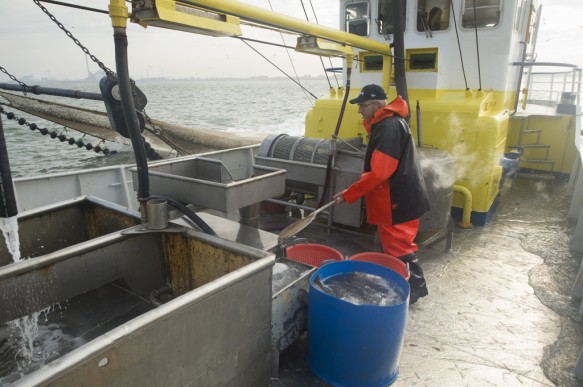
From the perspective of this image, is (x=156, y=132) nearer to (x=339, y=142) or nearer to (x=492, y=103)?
(x=339, y=142)

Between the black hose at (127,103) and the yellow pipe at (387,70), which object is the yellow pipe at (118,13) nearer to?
the black hose at (127,103)

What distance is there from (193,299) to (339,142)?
3.40 m

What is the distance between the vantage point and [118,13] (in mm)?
1853

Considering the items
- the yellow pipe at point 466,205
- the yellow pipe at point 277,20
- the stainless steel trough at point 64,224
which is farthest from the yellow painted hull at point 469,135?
the stainless steel trough at point 64,224

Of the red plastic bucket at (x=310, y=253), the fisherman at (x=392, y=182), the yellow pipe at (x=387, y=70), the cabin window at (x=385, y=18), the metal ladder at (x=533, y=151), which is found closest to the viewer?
the fisherman at (x=392, y=182)

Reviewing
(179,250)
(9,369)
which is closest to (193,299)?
(179,250)

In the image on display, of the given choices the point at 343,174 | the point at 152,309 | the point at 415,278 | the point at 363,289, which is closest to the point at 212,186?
the point at 152,309

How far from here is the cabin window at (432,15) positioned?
6.06 meters

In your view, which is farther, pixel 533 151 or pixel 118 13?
pixel 533 151

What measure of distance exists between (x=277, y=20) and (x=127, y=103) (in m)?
1.77

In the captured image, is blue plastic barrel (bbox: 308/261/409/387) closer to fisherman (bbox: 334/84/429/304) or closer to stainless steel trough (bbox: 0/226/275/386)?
stainless steel trough (bbox: 0/226/275/386)

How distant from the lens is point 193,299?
168cm

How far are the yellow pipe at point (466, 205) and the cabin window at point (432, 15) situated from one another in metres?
2.68

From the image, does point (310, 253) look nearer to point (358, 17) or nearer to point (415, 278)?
point (415, 278)
